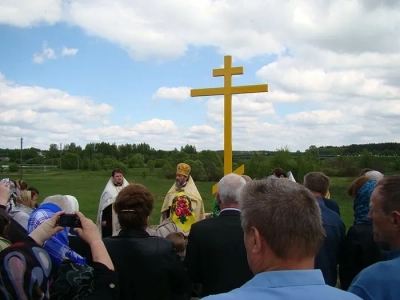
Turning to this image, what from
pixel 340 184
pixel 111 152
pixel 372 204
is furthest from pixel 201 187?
pixel 111 152

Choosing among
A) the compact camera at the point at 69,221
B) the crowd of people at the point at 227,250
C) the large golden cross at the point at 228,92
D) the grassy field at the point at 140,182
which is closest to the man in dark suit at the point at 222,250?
the crowd of people at the point at 227,250

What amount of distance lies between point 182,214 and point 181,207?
3.7 inches

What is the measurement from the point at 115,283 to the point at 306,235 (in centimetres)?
101

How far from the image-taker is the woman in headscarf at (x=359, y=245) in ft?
11.2

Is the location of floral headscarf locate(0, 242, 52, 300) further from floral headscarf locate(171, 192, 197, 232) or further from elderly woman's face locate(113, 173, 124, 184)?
elderly woman's face locate(113, 173, 124, 184)

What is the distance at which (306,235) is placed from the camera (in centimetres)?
137

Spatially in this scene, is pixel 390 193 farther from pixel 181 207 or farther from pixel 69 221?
pixel 181 207

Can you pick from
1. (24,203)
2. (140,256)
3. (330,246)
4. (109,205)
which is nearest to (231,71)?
(109,205)

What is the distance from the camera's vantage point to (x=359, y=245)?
11.3 ft

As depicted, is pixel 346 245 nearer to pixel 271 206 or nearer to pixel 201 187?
pixel 271 206

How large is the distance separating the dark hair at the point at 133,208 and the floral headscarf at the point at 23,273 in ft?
3.36

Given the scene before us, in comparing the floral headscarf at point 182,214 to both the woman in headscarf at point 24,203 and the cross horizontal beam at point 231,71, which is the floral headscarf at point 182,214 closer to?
the woman in headscarf at point 24,203

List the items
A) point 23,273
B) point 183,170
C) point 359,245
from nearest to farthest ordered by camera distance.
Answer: point 23,273 → point 359,245 → point 183,170

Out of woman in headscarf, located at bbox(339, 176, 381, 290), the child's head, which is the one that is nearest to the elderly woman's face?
the child's head
